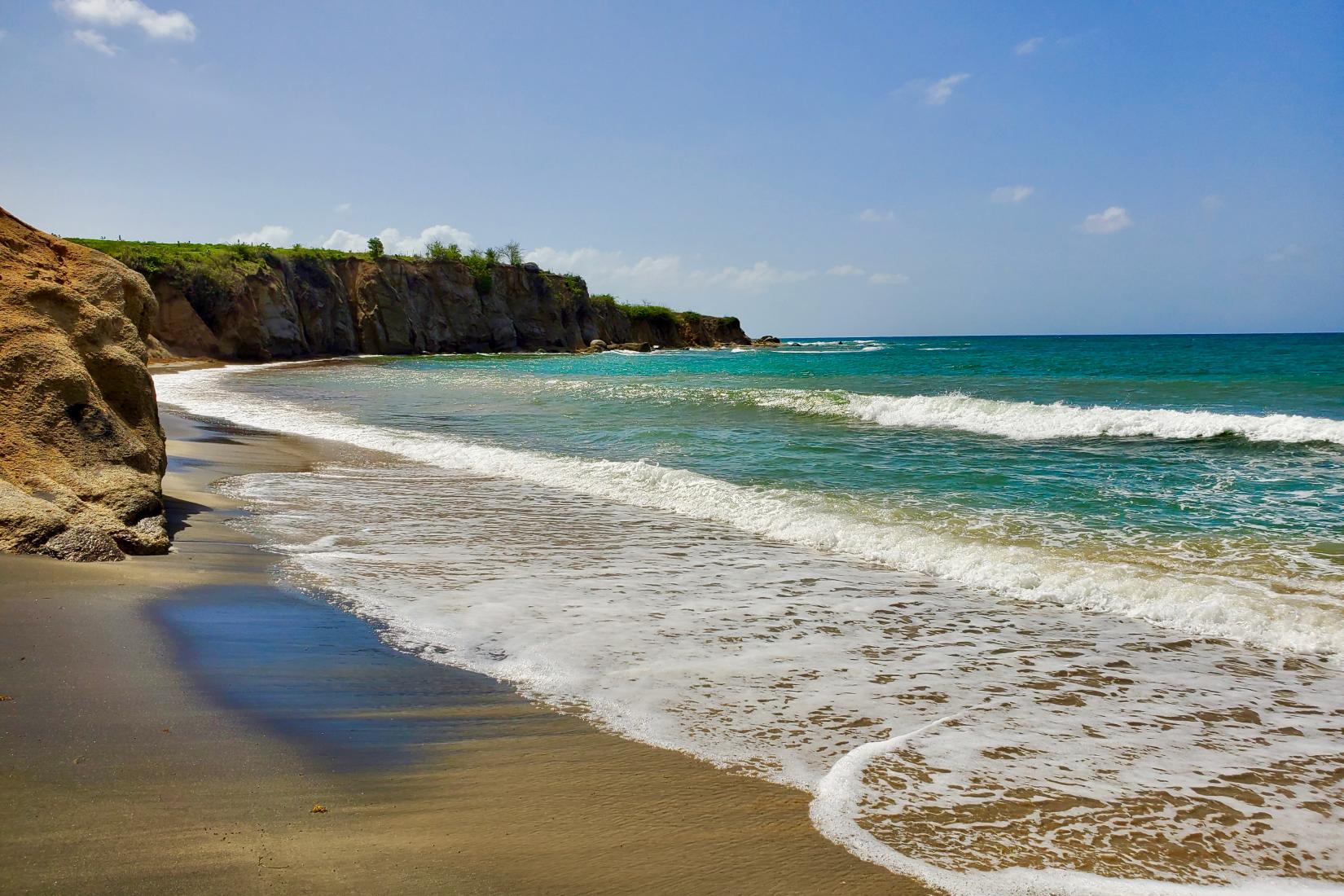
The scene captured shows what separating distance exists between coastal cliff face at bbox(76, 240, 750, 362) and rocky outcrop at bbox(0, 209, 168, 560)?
25.9 metres

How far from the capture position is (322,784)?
296cm

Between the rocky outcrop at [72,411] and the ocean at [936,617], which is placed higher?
the rocky outcrop at [72,411]

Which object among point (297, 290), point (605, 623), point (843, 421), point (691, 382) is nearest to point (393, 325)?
point (297, 290)

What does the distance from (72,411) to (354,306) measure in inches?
2399

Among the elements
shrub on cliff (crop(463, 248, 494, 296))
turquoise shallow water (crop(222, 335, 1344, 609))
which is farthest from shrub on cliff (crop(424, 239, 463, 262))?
turquoise shallow water (crop(222, 335, 1344, 609))

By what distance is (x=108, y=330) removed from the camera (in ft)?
24.3

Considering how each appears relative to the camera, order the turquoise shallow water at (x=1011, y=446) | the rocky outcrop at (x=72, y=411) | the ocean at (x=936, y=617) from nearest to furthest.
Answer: the ocean at (x=936, y=617) → the rocky outcrop at (x=72, y=411) → the turquoise shallow water at (x=1011, y=446)

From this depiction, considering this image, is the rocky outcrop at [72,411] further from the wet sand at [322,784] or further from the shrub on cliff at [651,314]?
the shrub on cliff at [651,314]

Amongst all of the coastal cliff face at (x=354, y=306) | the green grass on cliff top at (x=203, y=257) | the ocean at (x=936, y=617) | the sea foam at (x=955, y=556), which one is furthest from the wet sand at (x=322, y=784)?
the green grass on cliff top at (x=203, y=257)

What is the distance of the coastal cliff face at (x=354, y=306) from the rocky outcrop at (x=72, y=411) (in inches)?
1020

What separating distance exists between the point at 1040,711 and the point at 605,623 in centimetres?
252

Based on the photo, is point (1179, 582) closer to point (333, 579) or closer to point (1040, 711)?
point (1040, 711)

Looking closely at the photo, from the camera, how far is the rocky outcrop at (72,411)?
5.54m

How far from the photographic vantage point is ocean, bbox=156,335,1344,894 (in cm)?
301
